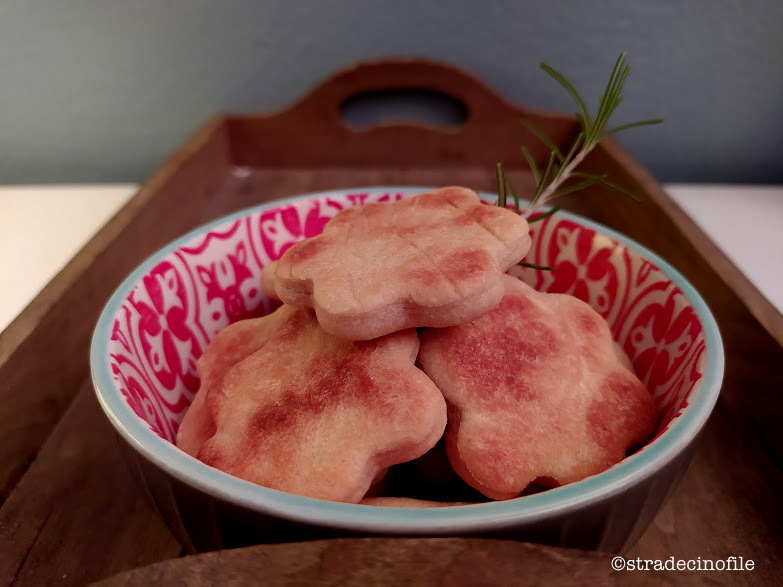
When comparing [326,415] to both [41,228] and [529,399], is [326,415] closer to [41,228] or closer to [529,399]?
[529,399]

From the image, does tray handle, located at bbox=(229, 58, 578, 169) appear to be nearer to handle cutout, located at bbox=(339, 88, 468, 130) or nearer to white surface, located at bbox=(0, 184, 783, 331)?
handle cutout, located at bbox=(339, 88, 468, 130)

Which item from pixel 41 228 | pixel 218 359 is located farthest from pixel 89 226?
pixel 218 359

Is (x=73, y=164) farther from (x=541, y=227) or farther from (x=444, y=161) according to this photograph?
(x=541, y=227)

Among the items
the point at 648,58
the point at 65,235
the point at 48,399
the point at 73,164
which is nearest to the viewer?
the point at 48,399

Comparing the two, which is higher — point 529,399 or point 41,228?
point 529,399

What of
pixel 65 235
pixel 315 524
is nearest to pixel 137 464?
pixel 315 524

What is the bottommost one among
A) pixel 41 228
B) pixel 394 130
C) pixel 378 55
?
pixel 41 228

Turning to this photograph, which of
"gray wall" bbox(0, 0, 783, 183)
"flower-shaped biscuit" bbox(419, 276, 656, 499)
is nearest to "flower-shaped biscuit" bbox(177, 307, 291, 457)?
"flower-shaped biscuit" bbox(419, 276, 656, 499)
